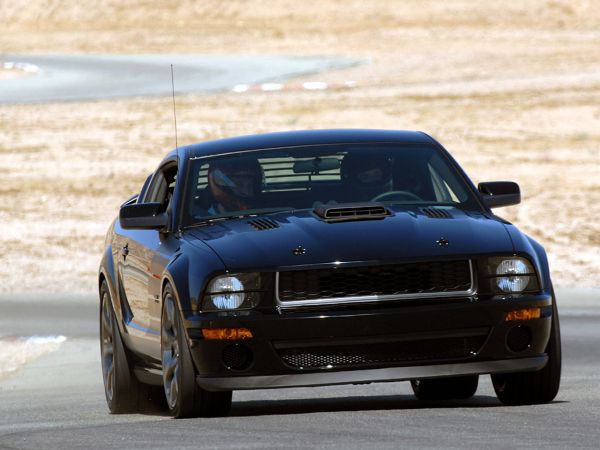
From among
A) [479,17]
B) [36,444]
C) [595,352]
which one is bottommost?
[479,17]

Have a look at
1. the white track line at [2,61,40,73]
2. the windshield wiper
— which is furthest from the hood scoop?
the white track line at [2,61,40,73]

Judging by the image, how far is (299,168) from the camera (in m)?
9.41

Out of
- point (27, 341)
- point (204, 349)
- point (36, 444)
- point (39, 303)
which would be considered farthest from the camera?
point (39, 303)

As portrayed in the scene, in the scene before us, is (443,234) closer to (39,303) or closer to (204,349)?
(204,349)

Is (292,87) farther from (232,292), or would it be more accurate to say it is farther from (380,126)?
(232,292)

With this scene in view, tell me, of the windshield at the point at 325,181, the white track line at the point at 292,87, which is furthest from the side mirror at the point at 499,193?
the white track line at the point at 292,87

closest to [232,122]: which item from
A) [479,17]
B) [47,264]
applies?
[47,264]

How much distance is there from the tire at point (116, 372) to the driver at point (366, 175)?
1709 mm

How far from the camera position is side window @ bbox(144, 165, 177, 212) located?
33.5 ft

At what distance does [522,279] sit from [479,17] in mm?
72417

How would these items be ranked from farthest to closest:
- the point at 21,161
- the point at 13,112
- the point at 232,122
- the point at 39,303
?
the point at 13,112 → the point at 232,122 → the point at 21,161 → the point at 39,303

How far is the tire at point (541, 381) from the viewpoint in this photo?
8.40 m

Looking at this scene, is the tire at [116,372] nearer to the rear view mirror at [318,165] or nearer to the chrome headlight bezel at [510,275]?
the rear view mirror at [318,165]

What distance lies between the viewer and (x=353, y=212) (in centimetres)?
857
